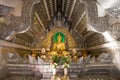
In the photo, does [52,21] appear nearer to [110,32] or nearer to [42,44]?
[42,44]

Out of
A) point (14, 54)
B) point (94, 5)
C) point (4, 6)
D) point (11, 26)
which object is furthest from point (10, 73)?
point (94, 5)

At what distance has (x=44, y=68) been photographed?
21.9ft

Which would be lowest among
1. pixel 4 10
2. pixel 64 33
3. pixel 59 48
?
pixel 59 48

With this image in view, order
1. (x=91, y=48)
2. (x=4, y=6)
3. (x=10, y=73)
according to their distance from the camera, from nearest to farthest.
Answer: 1. (x=4, y=6)
2. (x=10, y=73)
3. (x=91, y=48)

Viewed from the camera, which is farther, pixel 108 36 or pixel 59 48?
pixel 59 48

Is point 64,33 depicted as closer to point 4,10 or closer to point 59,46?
point 59,46

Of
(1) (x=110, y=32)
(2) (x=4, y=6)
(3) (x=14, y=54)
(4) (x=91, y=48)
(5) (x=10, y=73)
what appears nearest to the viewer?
(2) (x=4, y=6)

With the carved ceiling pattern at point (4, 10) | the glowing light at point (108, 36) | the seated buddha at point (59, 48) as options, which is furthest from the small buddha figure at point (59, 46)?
the carved ceiling pattern at point (4, 10)

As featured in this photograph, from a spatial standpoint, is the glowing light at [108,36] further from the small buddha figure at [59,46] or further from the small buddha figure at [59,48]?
the small buddha figure at [59,46]

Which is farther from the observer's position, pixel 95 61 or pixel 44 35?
pixel 44 35

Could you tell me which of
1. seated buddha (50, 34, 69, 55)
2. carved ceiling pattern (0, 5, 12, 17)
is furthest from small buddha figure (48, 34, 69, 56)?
carved ceiling pattern (0, 5, 12, 17)

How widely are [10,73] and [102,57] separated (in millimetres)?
2981

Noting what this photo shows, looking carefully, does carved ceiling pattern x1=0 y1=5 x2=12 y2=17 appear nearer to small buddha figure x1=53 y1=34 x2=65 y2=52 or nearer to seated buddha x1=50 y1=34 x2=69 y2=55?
seated buddha x1=50 y1=34 x2=69 y2=55

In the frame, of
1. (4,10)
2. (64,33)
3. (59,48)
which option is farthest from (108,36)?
(64,33)
